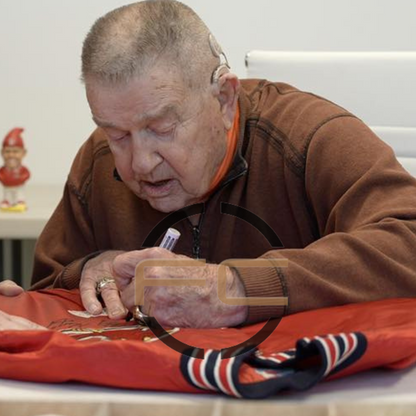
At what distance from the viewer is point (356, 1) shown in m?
2.83

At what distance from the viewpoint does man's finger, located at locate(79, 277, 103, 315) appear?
1.26 meters

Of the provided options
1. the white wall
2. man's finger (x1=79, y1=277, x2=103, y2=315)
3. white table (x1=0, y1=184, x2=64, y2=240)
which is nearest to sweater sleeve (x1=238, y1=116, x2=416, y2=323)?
man's finger (x1=79, y1=277, x2=103, y2=315)

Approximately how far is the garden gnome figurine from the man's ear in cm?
121

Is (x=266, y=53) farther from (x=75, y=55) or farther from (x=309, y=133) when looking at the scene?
(x=75, y=55)

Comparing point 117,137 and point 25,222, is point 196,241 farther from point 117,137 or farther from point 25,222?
point 25,222

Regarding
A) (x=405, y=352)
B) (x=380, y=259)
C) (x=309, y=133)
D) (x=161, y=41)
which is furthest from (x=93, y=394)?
(x=309, y=133)

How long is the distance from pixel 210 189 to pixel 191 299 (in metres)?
0.38

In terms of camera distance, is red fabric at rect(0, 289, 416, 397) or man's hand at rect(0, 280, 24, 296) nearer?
red fabric at rect(0, 289, 416, 397)

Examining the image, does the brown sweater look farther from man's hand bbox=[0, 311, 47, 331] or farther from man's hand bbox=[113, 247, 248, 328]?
man's hand bbox=[0, 311, 47, 331]

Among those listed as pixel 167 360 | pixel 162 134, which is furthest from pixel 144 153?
pixel 167 360

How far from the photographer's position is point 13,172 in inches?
103

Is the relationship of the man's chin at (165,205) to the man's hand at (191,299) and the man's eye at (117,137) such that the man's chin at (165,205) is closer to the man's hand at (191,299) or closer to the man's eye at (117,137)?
the man's eye at (117,137)

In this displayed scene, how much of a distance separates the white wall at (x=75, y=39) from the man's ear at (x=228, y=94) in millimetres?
1409

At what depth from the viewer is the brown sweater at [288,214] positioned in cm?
118
